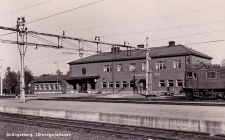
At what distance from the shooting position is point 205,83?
27.0 m

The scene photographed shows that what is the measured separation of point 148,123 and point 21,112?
11.4m

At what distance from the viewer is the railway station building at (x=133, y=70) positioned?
133 ft

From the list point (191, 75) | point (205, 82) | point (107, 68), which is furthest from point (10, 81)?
point (205, 82)

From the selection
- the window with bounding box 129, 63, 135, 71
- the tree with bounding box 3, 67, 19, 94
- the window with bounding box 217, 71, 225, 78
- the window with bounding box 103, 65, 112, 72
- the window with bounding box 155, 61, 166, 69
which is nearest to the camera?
the window with bounding box 217, 71, 225, 78

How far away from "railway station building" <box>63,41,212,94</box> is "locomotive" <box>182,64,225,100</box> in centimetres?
909

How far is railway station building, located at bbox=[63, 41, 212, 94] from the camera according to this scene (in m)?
40.4

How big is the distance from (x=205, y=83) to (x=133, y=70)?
63.8 feet

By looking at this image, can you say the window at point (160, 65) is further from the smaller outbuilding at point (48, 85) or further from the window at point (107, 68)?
the smaller outbuilding at point (48, 85)

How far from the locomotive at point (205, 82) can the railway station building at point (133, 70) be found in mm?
9095

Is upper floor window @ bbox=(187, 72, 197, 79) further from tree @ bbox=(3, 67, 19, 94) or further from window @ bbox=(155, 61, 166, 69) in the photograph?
tree @ bbox=(3, 67, 19, 94)

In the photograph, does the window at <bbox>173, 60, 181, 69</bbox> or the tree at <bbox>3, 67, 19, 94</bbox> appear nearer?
the window at <bbox>173, 60, 181, 69</bbox>

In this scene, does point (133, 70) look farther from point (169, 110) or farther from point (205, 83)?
point (169, 110)

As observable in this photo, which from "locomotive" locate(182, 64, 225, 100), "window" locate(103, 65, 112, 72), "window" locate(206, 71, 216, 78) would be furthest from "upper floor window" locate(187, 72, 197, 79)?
"window" locate(103, 65, 112, 72)

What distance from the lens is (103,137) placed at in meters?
10.0
